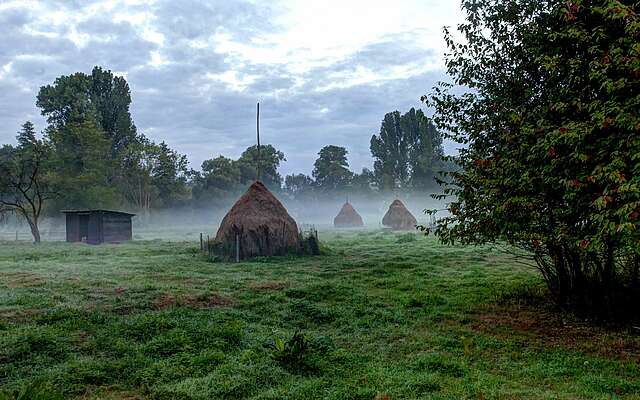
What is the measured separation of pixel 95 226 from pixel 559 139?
110 feet

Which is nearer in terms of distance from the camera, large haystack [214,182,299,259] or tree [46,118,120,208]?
large haystack [214,182,299,259]

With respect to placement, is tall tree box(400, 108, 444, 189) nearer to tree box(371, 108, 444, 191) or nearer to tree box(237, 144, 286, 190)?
tree box(371, 108, 444, 191)

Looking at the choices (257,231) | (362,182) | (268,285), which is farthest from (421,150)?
(268,285)

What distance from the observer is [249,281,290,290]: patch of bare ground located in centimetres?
1315

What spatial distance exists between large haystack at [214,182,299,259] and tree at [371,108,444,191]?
53705 mm

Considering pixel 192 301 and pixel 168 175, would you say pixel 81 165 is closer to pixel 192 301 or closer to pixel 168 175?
pixel 168 175

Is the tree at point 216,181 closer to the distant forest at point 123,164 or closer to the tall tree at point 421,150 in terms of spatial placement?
the distant forest at point 123,164

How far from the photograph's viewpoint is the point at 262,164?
90.2 m

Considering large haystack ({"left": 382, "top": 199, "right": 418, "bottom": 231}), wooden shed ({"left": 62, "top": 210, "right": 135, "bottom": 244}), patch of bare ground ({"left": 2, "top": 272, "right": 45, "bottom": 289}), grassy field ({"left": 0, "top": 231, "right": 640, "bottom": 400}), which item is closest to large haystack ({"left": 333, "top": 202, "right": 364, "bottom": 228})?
large haystack ({"left": 382, "top": 199, "right": 418, "bottom": 231})

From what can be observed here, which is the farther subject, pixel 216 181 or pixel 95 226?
pixel 216 181

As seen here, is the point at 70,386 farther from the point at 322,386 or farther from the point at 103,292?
the point at 103,292

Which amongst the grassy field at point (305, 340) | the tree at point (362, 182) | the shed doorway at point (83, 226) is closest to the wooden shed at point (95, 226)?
the shed doorway at point (83, 226)

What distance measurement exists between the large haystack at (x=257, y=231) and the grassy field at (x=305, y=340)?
5.86m

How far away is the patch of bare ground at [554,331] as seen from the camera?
7602mm
